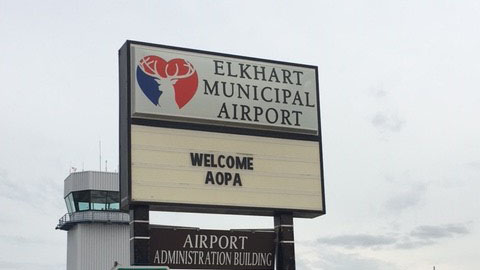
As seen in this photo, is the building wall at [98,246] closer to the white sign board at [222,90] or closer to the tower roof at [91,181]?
the tower roof at [91,181]

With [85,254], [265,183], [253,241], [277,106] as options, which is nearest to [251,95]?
[277,106]

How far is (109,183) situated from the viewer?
6469cm

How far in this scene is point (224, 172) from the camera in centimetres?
2370

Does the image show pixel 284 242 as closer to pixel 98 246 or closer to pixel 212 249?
pixel 212 249

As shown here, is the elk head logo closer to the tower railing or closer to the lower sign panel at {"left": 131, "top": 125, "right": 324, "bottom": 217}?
the lower sign panel at {"left": 131, "top": 125, "right": 324, "bottom": 217}

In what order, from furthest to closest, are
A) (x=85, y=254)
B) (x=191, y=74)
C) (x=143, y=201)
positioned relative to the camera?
(x=85, y=254) < (x=191, y=74) < (x=143, y=201)

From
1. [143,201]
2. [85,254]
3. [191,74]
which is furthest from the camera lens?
[85,254]

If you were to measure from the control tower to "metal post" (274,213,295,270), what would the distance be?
40143 mm

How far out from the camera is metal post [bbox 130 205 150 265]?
73.0 feet

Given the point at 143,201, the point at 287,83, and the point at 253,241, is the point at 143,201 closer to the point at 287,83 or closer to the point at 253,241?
the point at 253,241

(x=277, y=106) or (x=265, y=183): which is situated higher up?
(x=277, y=106)

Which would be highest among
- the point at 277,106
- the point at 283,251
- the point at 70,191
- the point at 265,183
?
the point at 70,191

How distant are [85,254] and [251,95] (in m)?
40.7

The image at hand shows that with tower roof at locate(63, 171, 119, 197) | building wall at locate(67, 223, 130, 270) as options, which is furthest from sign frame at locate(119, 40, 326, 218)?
tower roof at locate(63, 171, 119, 197)
